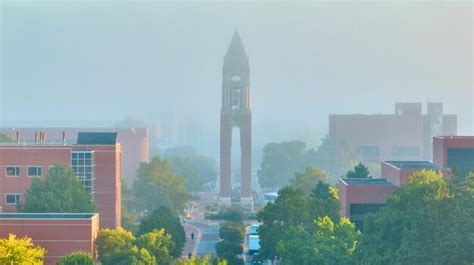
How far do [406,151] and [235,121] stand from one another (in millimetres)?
36180

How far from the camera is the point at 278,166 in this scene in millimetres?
144000

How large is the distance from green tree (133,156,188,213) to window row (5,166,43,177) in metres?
23.8

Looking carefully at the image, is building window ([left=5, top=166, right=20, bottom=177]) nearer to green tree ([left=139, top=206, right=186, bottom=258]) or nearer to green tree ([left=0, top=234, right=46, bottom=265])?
green tree ([left=139, top=206, right=186, bottom=258])

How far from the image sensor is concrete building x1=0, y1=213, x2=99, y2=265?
203 feet

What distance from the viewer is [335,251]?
57.3 m

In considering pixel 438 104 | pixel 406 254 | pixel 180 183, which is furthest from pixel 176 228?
pixel 438 104

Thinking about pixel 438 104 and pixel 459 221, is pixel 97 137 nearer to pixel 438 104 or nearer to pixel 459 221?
pixel 459 221

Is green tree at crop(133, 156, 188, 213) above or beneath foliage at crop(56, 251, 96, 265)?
A: above

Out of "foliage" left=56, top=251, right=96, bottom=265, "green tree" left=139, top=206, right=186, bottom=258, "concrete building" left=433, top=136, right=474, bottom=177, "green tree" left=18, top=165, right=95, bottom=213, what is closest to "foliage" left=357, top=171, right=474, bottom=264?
"foliage" left=56, top=251, right=96, bottom=265

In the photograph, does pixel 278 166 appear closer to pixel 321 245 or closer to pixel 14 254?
pixel 321 245

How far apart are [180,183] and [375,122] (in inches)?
1991

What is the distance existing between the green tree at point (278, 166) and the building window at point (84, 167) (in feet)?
210

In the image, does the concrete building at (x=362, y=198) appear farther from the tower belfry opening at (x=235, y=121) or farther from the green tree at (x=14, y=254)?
the tower belfry opening at (x=235, y=121)

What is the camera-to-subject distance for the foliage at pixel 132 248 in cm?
5759
